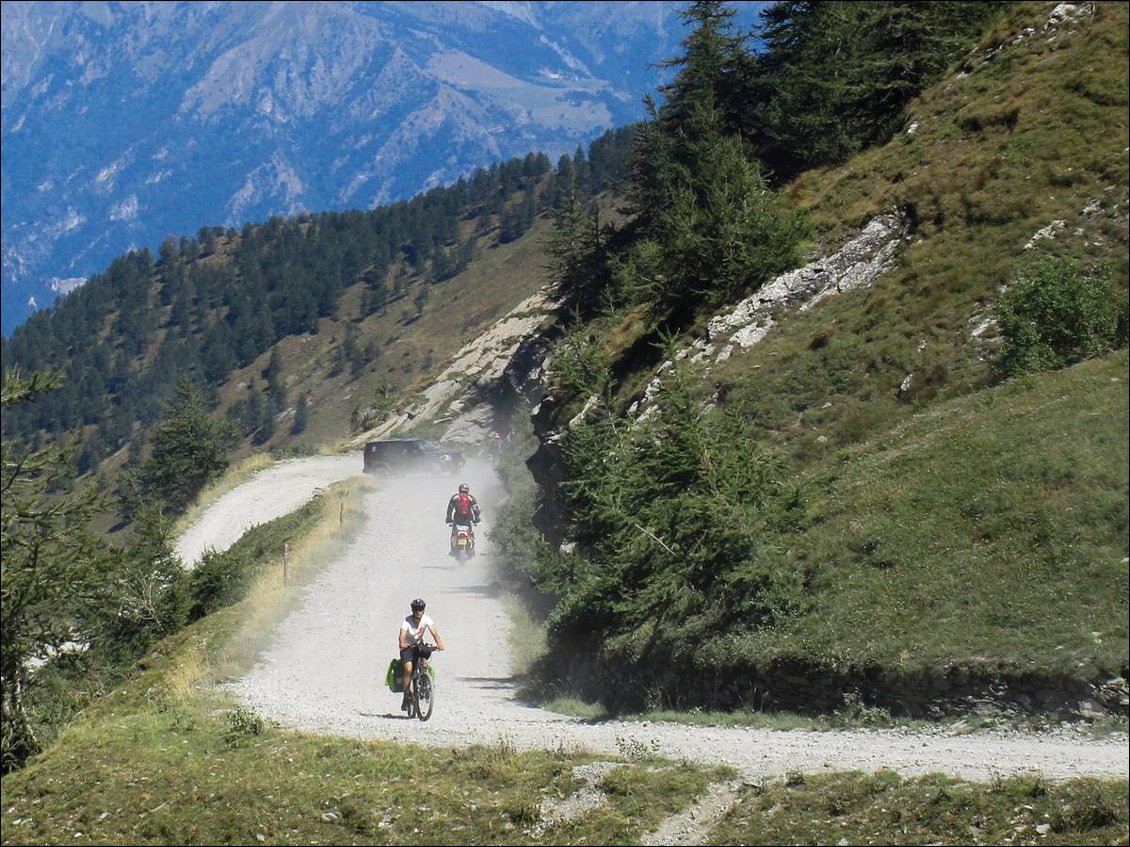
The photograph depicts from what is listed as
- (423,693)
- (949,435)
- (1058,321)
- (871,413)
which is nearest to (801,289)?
(871,413)

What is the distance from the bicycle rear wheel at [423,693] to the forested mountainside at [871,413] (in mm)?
3062

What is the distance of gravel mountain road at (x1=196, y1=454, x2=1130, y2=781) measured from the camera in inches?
515

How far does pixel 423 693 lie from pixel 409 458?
41.2 m

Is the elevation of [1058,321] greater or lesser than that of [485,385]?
lesser

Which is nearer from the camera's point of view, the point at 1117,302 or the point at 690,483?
the point at 690,483

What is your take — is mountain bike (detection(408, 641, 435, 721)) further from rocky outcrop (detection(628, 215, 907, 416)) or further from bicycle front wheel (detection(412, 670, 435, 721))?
rocky outcrop (detection(628, 215, 907, 416))

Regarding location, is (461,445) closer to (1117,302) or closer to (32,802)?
(1117,302)

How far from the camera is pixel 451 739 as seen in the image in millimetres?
16875

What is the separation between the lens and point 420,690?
19672mm

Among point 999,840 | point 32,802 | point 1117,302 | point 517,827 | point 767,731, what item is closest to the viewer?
point 999,840

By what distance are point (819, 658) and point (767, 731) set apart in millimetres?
1194

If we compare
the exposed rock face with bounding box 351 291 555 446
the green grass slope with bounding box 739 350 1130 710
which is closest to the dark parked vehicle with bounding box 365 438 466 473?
the exposed rock face with bounding box 351 291 555 446

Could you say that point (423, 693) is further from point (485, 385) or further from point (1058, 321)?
point (485, 385)

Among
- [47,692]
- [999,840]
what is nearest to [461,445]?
[47,692]
